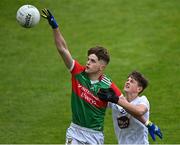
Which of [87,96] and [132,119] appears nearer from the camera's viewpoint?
[87,96]

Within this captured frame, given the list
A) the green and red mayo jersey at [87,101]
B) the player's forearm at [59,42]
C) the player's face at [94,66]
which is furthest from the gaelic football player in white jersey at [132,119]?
the player's forearm at [59,42]

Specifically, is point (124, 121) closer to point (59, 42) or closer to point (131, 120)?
point (131, 120)

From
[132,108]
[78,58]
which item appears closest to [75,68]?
[132,108]

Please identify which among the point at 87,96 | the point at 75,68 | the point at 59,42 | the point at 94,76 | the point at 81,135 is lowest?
the point at 81,135

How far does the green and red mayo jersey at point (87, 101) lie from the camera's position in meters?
11.4

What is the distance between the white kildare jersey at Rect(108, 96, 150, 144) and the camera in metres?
11.5

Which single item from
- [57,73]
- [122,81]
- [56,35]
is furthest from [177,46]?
[56,35]

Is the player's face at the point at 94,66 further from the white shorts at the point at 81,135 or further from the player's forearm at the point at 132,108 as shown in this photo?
the white shorts at the point at 81,135

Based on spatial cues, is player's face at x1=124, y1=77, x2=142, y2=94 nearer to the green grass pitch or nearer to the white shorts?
the white shorts

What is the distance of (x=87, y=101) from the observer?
11352 millimetres

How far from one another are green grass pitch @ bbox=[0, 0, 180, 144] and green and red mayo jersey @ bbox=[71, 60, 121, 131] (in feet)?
13.2

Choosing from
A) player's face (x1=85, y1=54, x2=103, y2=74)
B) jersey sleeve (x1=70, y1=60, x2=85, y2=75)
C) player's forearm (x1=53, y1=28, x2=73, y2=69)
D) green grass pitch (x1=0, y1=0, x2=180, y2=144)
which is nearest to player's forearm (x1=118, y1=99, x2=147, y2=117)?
player's face (x1=85, y1=54, x2=103, y2=74)

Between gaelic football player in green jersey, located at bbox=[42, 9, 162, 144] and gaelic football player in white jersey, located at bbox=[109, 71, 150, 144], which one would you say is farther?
gaelic football player in white jersey, located at bbox=[109, 71, 150, 144]

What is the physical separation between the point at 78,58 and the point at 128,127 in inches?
343
